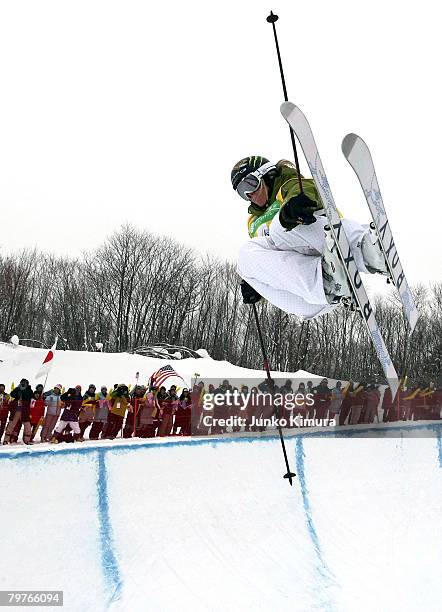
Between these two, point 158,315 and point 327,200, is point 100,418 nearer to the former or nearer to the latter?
point 327,200

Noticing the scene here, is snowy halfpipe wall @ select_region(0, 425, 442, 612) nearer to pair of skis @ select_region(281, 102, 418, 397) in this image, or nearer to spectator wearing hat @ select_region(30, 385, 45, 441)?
pair of skis @ select_region(281, 102, 418, 397)

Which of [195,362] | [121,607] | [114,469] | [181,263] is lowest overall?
[121,607]

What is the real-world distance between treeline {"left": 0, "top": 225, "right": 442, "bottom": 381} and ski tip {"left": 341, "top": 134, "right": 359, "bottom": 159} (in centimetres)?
3079

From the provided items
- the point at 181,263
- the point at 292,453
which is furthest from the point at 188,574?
the point at 181,263

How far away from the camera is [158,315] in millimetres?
37312

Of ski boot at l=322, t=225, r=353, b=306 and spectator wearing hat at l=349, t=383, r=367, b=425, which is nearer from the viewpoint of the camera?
ski boot at l=322, t=225, r=353, b=306

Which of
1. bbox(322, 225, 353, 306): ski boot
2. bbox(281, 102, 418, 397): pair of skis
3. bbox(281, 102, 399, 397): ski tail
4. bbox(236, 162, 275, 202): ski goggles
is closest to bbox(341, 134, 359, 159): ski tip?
bbox(281, 102, 418, 397): pair of skis

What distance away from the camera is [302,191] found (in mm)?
4664

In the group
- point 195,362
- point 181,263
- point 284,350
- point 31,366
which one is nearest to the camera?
point 31,366

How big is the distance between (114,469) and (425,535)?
354 cm

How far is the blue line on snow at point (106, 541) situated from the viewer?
4172mm

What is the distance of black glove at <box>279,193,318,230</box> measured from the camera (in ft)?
15.0

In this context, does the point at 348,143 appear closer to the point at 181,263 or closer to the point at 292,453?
the point at 292,453

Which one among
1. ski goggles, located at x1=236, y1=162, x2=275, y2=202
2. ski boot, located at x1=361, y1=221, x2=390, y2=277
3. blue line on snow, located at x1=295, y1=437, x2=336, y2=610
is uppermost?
ski goggles, located at x1=236, y1=162, x2=275, y2=202
